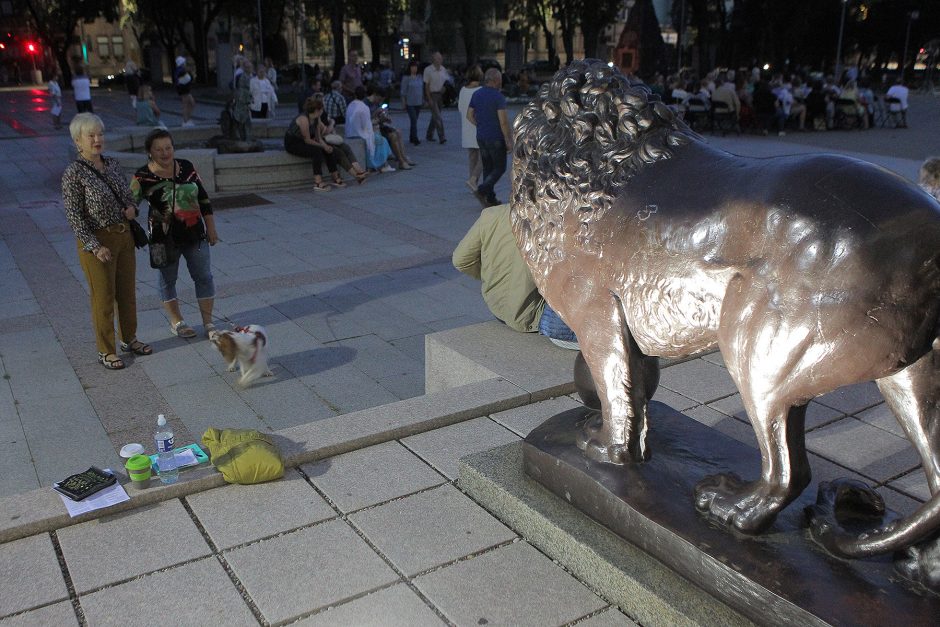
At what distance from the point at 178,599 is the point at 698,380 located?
3.16 meters

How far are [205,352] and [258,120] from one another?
1199 centimetres

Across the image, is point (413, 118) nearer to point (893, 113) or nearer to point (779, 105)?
point (779, 105)

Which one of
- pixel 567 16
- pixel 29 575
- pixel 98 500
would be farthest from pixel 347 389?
pixel 567 16

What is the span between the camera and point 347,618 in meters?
2.82

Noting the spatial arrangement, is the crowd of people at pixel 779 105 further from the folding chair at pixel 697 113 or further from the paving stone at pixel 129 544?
the paving stone at pixel 129 544

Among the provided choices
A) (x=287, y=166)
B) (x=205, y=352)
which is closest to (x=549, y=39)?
(x=287, y=166)

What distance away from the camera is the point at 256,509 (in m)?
3.51

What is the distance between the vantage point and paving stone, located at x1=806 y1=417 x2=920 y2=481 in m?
3.88

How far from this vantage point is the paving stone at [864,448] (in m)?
3.88

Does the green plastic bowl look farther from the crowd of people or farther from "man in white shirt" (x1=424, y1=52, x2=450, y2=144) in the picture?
the crowd of people

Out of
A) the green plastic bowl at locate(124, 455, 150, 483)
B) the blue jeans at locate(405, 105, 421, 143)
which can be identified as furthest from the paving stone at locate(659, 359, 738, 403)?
the blue jeans at locate(405, 105, 421, 143)

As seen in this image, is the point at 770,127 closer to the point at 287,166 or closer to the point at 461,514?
the point at 287,166

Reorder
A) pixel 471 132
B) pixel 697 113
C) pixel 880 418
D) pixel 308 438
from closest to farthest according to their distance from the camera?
pixel 308 438 → pixel 880 418 → pixel 471 132 → pixel 697 113

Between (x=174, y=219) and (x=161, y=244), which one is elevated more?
(x=174, y=219)
